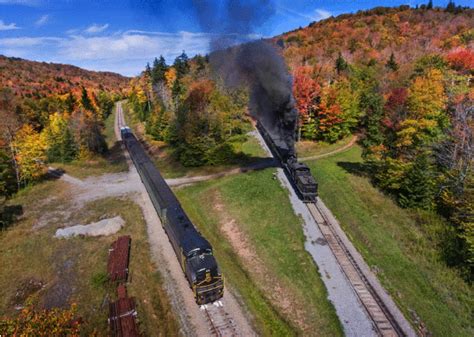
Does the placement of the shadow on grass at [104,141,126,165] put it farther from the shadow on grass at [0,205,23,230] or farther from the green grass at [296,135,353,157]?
the green grass at [296,135,353,157]

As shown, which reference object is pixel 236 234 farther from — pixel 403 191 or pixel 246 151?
pixel 246 151

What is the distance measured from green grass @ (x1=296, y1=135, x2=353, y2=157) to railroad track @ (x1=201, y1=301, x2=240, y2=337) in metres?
30.8

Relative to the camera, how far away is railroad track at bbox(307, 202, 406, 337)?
50.8ft

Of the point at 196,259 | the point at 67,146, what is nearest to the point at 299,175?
the point at 196,259

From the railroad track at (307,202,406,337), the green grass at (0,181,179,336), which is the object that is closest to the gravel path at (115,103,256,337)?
the green grass at (0,181,179,336)

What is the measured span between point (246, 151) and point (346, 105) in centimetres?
1780

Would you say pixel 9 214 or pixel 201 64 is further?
Result: pixel 201 64

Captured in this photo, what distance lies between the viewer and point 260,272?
66.0 ft

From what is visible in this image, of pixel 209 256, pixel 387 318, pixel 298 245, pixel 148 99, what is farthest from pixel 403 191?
pixel 148 99

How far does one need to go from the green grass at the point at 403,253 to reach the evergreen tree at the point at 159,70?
47.1 metres

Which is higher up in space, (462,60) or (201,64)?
(201,64)

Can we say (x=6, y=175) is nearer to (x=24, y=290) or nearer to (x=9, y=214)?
(x=9, y=214)

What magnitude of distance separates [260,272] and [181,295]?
559 cm

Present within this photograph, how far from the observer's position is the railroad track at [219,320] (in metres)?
15.2
